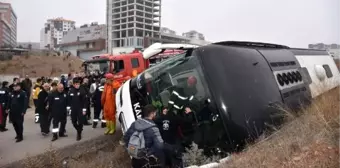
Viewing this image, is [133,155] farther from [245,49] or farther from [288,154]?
[245,49]

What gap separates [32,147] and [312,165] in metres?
5.84

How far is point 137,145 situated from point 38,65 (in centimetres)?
4837

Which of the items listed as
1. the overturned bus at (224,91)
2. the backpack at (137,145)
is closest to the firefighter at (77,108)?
the overturned bus at (224,91)

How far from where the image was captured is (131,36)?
76938 mm

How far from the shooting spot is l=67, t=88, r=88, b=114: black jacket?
7727 mm

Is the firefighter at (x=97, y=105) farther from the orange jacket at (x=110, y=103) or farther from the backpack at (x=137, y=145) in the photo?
the backpack at (x=137, y=145)

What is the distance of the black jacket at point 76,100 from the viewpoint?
773 centimetres

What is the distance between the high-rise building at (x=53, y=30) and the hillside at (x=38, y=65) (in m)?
90.7

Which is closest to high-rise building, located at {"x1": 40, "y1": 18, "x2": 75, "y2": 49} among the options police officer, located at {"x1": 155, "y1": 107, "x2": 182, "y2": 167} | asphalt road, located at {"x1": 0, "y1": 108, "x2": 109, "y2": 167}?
asphalt road, located at {"x1": 0, "y1": 108, "x2": 109, "y2": 167}

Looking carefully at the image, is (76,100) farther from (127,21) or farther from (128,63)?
(127,21)

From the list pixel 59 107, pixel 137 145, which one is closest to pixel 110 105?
pixel 59 107

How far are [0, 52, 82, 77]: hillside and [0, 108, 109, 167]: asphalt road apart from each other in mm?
34370

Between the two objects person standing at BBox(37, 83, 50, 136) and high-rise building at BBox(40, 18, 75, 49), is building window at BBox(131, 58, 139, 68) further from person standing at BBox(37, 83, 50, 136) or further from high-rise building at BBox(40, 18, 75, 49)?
high-rise building at BBox(40, 18, 75, 49)

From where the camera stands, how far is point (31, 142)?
7.35 meters
